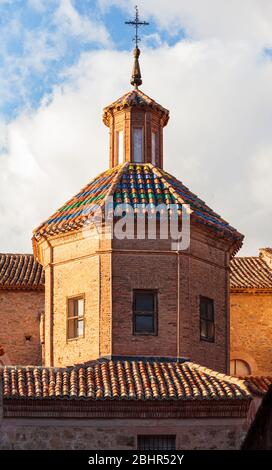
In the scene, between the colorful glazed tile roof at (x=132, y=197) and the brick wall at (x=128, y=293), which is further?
the colorful glazed tile roof at (x=132, y=197)

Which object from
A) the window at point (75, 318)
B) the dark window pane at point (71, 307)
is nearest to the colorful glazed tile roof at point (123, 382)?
the window at point (75, 318)

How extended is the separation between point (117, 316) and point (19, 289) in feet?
35.7

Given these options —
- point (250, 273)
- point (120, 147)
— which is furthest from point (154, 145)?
point (250, 273)

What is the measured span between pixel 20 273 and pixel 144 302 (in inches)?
447

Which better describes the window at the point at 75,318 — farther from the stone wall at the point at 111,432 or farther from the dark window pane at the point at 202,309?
the stone wall at the point at 111,432

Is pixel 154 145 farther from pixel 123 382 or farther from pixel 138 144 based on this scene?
pixel 123 382

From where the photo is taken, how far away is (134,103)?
2847cm

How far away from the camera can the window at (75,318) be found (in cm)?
2589

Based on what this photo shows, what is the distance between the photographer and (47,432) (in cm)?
2244

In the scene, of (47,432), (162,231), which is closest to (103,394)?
(47,432)

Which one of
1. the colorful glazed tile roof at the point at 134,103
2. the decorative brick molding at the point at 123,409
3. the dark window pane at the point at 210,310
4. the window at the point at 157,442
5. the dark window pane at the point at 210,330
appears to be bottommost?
the window at the point at 157,442

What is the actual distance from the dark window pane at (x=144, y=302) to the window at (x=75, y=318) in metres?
1.29

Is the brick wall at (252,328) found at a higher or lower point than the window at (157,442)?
higher
